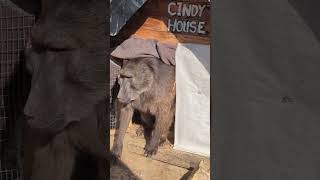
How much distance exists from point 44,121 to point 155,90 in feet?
8.97

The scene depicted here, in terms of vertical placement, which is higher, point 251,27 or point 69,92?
point 251,27

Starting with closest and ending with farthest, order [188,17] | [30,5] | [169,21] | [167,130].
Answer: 1. [30,5]
2. [188,17]
3. [169,21]
4. [167,130]

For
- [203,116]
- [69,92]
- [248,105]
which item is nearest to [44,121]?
[69,92]

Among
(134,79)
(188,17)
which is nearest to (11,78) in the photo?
(188,17)

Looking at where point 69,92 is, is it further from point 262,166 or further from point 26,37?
point 262,166

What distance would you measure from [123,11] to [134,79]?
591mm

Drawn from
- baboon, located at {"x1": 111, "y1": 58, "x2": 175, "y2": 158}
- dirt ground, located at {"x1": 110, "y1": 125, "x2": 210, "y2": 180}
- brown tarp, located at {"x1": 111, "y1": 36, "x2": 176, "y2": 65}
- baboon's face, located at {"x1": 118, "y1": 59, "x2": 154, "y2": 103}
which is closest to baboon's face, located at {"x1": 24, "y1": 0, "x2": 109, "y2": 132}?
dirt ground, located at {"x1": 110, "y1": 125, "x2": 210, "y2": 180}

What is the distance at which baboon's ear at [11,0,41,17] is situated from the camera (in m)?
1.02

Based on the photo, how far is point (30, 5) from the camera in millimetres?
1027

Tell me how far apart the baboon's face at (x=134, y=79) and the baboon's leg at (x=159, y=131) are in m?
0.22

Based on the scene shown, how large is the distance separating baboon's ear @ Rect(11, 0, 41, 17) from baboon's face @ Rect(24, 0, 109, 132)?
0.4 inches

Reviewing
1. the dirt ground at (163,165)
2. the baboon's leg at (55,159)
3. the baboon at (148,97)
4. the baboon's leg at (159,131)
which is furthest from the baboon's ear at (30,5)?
the baboon's leg at (159,131)

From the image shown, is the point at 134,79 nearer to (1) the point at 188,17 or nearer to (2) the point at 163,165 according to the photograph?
(2) the point at 163,165

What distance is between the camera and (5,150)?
109 cm
